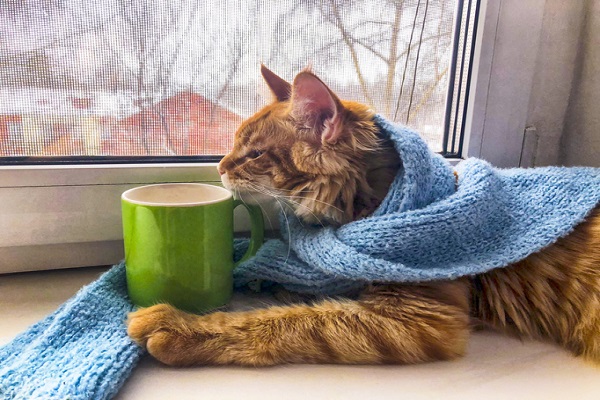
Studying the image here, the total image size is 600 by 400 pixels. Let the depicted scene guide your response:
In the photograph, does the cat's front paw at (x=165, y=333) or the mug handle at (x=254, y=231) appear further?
the mug handle at (x=254, y=231)

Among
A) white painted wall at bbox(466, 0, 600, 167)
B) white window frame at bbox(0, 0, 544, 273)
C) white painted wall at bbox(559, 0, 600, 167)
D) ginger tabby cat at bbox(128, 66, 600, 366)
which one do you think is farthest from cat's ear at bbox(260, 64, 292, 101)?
white painted wall at bbox(559, 0, 600, 167)

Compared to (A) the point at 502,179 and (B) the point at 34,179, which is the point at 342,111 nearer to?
(A) the point at 502,179

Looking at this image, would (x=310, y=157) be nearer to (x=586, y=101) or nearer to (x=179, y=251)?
(x=179, y=251)

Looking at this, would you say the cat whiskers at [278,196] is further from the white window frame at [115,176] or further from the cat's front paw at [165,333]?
the cat's front paw at [165,333]

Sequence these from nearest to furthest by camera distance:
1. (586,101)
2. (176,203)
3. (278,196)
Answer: (176,203) → (278,196) → (586,101)

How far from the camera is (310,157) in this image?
0.79 metres

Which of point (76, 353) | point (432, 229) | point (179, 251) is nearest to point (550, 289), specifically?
point (432, 229)

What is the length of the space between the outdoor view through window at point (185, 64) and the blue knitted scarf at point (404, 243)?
29 centimetres

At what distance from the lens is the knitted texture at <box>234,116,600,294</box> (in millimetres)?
686

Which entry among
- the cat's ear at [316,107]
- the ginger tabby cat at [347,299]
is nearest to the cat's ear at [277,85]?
the ginger tabby cat at [347,299]

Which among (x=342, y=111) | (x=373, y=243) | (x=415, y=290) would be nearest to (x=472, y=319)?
(x=415, y=290)

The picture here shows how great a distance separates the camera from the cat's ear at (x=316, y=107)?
29.8 inches

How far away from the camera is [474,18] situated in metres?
1.03

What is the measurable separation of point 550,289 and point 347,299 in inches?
14.3
